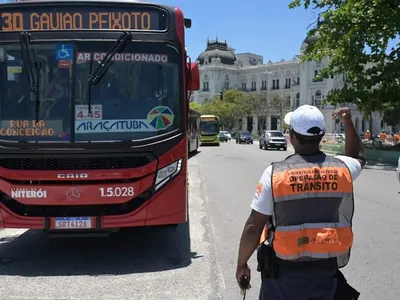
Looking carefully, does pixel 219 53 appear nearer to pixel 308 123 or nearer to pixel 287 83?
pixel 287 83

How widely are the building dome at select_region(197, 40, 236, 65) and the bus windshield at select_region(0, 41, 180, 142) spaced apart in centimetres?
13712

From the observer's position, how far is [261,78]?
12744cm

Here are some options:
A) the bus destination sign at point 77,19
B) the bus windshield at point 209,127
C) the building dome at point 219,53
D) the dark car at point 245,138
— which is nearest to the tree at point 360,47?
the bus destination sign at point 77,19

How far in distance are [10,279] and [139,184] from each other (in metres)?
1.80

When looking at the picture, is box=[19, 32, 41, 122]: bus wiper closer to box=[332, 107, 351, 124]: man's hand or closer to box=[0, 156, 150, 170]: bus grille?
box=[0, 156, 150, 170]: bus grille

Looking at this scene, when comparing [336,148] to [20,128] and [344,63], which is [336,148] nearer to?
[344,63]

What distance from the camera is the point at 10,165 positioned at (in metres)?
5.75

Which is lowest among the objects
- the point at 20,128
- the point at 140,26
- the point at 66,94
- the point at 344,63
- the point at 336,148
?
the point at 336,148

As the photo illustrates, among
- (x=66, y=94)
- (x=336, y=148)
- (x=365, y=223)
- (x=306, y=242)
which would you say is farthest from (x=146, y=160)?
(x=336, y=148)

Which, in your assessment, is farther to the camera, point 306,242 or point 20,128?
point 20,128

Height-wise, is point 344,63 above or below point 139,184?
above

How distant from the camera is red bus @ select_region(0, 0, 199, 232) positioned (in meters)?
5.73

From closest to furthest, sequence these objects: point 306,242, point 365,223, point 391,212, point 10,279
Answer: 1. point 306,242
2. point 10,279
3. point 365,223
4. point 391,212

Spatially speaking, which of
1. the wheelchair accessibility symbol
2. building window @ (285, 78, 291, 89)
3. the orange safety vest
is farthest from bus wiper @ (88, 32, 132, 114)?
building window @ (285, 78, 291, 89)
